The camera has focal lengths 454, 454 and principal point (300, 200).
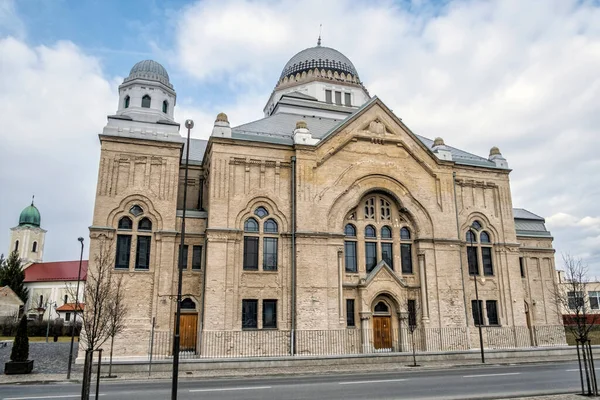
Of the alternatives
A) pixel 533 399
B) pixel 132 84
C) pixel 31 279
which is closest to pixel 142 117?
pixel 132 84

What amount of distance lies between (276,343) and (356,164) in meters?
12.8

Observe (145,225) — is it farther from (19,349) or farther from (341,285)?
(341,285)

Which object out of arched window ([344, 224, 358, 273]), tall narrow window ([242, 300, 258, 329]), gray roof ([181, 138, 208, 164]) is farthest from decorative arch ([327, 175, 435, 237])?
gray roof ([181, 138, 208, 164])

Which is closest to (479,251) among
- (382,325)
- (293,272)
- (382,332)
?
(382,325)

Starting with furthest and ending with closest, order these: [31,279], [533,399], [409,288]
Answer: [31,279]
[409,288]
[533,399]

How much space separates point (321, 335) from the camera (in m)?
26.8

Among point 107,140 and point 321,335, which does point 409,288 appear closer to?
point 321,335

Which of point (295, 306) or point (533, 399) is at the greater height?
point (295, 306)

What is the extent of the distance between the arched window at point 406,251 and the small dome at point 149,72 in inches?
861

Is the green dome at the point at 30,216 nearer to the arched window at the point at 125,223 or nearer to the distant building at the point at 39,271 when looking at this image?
the distant building at the point at 39,271

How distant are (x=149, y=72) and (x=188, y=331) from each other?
20.7 meters

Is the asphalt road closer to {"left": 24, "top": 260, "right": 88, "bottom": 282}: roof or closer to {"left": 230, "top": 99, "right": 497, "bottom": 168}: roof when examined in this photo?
{"left": 230, "top": 99, "right": 497, "bottom": 168}: roof

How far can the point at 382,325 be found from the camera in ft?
96.2

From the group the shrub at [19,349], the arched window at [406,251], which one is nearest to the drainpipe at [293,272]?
the arched window at [406,251]
